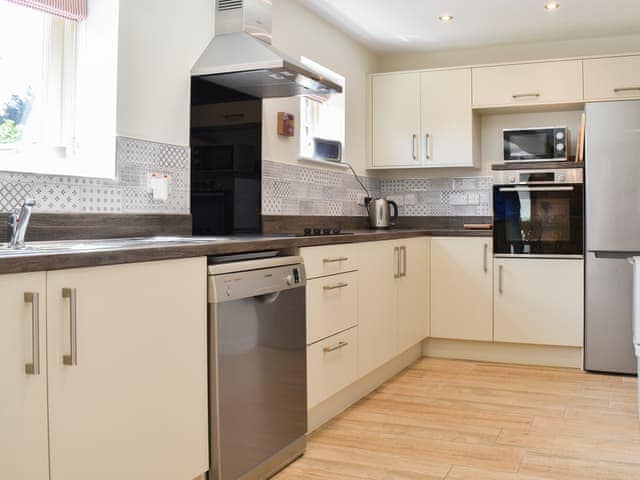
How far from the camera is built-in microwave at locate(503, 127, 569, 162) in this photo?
4.61m

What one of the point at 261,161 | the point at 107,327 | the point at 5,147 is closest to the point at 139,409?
the point at 107,327

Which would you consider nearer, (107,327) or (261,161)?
(107,327)

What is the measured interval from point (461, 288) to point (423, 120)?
1.27 m

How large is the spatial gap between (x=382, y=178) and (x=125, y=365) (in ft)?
12.6

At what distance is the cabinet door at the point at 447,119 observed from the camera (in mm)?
4891

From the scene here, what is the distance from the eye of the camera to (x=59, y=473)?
5.22 ft

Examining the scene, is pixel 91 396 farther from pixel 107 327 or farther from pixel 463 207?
pixel 463 207

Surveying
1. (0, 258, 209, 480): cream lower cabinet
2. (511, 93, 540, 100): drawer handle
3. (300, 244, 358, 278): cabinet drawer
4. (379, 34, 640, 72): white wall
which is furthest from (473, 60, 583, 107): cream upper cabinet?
(0, 258, 209, 480): cream lower cabinet

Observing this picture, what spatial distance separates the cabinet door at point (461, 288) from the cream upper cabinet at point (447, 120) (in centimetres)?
64

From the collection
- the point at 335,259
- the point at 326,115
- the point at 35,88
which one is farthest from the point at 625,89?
the point at 35,88

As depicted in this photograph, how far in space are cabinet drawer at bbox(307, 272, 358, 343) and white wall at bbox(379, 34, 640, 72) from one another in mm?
2541

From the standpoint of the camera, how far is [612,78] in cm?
448

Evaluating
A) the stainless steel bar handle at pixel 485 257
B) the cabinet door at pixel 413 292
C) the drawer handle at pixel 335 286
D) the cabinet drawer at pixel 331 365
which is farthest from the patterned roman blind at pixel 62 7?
the stainless steel bar handle at pixel 485 257

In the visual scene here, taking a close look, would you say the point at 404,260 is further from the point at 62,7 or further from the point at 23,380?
the point at 23,380
